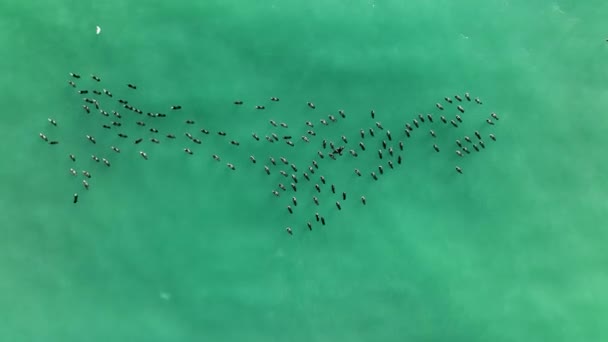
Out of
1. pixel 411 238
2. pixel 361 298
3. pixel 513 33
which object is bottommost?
pixel 361 298

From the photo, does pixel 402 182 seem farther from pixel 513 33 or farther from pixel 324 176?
pixel 513 33

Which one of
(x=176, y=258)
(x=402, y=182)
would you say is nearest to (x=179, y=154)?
(x=176, y=258)

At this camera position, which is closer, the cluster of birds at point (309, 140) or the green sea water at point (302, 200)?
the green sea water at point (302, 200)

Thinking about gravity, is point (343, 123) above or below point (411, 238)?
above

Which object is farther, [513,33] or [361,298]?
[513,33]
